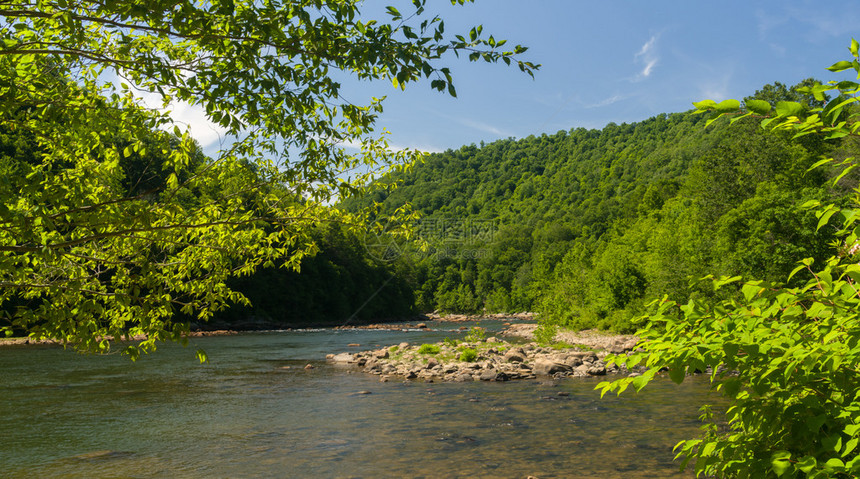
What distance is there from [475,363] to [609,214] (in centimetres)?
8046

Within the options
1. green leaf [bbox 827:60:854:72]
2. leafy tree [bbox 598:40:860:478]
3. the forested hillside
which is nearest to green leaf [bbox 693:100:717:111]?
leafy tree [bbox 598:40:860:478]

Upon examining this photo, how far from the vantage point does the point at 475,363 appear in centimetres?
2148

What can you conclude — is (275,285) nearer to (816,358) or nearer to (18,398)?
(18,398)

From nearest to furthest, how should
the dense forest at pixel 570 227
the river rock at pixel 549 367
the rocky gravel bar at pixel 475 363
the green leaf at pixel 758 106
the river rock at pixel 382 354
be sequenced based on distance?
the green leaf at pixel 758 106 < the rocky gravel bar at pixel 475 363 < the river rock at pixel 549 367 < the river rock at pixel 382 354 < the dense forest at pixel 570 227

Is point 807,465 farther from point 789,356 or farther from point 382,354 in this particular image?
point 382,354

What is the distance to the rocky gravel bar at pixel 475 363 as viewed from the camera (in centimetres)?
1967

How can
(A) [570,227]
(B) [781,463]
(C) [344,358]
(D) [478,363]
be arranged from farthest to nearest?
1. (A) [570,227]
2. (C) [344,358]
3. (D) [478,363]
4. (B) [781,463]

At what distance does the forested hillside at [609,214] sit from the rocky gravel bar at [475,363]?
490 cm

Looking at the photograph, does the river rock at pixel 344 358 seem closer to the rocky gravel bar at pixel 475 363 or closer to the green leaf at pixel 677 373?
the rocky gravel bar at pixel 475 363

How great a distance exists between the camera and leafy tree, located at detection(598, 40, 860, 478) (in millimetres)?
2262

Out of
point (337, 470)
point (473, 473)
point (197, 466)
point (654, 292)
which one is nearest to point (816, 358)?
point (473, 473)

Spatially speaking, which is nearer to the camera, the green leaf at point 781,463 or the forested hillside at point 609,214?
the green leaf at point 781,463

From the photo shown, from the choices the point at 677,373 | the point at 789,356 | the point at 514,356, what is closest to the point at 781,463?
the point at 789,356

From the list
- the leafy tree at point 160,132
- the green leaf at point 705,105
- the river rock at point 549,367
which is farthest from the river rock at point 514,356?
the green leaf at point 705,105
